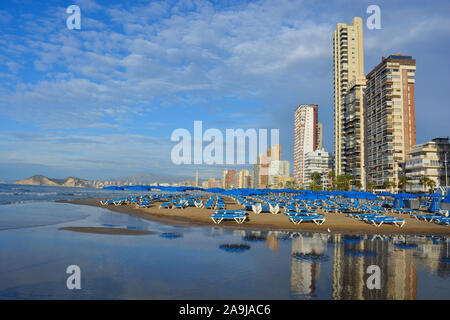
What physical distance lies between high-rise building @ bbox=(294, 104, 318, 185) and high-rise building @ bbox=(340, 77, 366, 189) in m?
58.3

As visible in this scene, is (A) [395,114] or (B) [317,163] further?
(B) [317,163]

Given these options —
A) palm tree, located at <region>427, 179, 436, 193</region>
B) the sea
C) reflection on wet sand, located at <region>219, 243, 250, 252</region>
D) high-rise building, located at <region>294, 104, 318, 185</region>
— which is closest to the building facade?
Answer: palm tree, located at <region>427, 179, 436, 193</region>

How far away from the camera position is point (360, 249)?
475 inches

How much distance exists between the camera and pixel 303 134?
17712cm

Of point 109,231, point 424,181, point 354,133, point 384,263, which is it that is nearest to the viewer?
point 384,263

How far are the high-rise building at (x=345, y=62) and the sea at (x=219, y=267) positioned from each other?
340 ft

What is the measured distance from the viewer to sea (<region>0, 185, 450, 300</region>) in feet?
22.9

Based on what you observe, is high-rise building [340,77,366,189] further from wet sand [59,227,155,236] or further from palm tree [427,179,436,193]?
wet sand [59,227,155,236]

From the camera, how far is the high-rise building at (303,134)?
171625 millimetres

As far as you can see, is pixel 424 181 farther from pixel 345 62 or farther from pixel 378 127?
pixel 345 62

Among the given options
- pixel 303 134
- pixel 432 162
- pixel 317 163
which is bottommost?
pixel 432 162

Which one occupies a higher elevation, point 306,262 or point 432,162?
point 432,162

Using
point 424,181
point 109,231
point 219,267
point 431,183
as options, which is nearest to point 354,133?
point 424,181

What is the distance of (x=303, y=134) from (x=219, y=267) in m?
175
